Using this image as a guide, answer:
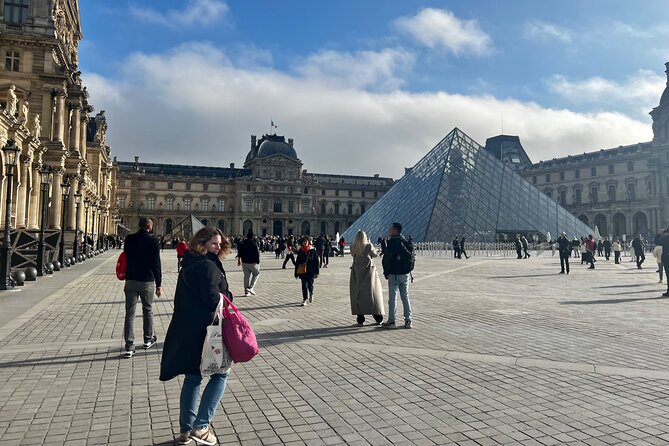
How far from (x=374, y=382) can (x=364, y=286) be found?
2.63 meters

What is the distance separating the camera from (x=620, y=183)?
207 ft

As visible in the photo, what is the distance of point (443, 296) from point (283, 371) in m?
5.97

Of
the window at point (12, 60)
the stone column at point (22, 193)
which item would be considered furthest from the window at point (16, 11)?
the stone column at point (22, 193)

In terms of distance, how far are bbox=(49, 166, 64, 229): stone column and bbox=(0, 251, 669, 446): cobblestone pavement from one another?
1916 cm

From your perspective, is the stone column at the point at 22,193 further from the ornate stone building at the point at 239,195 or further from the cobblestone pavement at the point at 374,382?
the ornate stone building at the point at 239,195

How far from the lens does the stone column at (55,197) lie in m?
24.2

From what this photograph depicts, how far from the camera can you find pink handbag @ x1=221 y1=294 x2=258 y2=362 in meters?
2.78

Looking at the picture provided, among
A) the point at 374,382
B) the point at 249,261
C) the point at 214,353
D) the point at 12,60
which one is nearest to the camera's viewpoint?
the point at 214,353

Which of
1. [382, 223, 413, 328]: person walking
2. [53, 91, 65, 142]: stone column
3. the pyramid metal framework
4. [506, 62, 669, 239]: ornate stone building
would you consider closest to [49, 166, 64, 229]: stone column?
[53, 91, 65, 142]: stone column

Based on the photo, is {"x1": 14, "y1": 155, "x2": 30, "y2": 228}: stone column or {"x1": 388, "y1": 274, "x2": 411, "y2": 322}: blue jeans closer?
{"x1": 388, "y1": 274, "x2": 411, "y2": 322}: blue jeans

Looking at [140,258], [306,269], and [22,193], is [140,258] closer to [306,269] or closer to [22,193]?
[306,269]

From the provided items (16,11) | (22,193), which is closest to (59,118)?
(16,11)

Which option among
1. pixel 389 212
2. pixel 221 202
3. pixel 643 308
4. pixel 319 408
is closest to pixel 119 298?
pixel 319 408

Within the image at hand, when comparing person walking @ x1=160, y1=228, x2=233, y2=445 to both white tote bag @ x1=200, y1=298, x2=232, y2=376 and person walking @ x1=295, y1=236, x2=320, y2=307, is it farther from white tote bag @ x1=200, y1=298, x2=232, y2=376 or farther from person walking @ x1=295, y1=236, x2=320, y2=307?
person walking @ x1=295, y1=236, x2=320, y2=307
